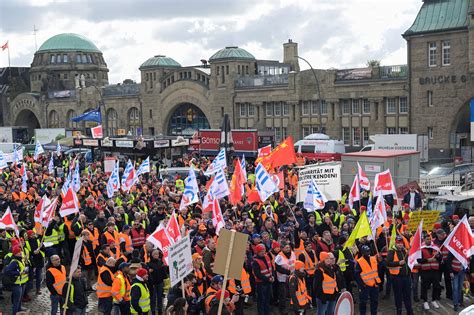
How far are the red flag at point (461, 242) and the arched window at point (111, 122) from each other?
5747cm

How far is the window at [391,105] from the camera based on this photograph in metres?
43.5

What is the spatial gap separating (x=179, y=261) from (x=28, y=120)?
3108 inches

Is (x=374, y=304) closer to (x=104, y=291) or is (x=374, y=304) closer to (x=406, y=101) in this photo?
(x=104, y=291)

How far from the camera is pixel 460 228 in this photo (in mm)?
13211

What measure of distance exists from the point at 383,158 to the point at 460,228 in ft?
42.0

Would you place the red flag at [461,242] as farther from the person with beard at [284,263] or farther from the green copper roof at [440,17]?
the green copper roof at [440,17]

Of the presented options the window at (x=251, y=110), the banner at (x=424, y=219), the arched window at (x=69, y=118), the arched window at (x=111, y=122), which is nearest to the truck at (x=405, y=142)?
the window at (x=251, y=110)

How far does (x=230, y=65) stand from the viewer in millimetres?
55094

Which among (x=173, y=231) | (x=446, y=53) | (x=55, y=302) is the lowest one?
(x=55, y=302)

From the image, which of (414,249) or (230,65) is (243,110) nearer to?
(230,65)

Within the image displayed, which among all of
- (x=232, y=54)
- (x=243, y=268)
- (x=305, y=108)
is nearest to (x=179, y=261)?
(x=243, y=268)

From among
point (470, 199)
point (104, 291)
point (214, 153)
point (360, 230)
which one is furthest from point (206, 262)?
point (214, 153)

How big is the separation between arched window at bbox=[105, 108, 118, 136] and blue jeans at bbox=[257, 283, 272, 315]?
2227 inches

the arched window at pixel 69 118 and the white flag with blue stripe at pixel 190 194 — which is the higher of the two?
the arched window at pixel 69 118
